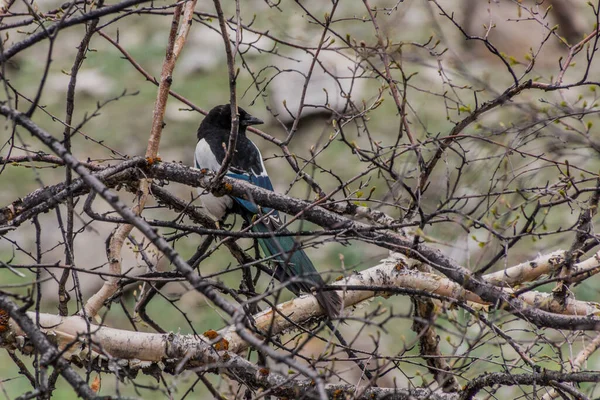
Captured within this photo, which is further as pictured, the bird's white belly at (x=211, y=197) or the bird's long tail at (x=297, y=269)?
the bird's white belly at (x=211, y=197)

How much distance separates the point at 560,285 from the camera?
9.68 feet

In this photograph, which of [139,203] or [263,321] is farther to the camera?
[263,321]

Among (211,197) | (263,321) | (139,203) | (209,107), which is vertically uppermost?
(209,107)

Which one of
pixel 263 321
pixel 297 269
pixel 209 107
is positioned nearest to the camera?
pixel 263 321

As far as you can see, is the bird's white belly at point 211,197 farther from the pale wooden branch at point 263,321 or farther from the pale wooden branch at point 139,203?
the pale wooden branch at point 263,321

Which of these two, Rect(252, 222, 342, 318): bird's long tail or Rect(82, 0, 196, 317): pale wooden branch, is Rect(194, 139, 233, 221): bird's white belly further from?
Rect(82, 0, 196, 317): pale wooden branch

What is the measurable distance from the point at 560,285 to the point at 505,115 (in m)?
7.23

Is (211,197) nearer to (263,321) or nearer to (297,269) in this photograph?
(297,269)

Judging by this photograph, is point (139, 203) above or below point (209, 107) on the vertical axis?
below

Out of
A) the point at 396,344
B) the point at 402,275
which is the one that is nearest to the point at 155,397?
the point at 396,344

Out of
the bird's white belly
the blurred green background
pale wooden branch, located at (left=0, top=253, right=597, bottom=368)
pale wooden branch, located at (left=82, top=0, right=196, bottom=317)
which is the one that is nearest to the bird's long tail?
pale wooden branch, located at (left=0, top=253, right=597, bottom=368)

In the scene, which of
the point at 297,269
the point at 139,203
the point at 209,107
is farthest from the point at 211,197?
the point at 209,107

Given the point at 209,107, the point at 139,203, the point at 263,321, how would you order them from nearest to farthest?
the point at 139,203 → the point at 263,321 → the point at 209,107

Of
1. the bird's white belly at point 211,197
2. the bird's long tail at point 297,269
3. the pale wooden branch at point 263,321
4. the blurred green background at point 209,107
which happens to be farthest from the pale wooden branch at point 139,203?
the blurred green background at point 209,107
